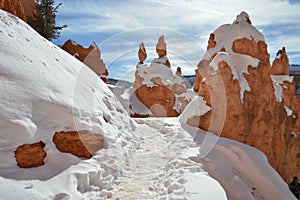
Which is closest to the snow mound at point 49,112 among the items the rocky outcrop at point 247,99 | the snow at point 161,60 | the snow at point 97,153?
the snow at point 97,153

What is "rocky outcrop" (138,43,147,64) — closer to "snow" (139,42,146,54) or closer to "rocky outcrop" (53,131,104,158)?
"snow" (139,42,146,54)

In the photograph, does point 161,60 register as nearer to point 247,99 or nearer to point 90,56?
point 90,56

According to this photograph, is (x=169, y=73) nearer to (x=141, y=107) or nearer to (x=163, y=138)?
(x=141, y=107)

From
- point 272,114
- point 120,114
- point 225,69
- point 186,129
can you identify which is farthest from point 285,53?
point 120,114

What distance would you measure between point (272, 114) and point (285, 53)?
8781 mm

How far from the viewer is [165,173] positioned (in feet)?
20.3

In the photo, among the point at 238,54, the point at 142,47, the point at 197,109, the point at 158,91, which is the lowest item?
the point at 197,109

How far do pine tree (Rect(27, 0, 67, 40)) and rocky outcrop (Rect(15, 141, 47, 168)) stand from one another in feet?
46.2

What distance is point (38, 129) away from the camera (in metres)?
5.29

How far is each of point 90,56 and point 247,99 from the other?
2138 centimetres

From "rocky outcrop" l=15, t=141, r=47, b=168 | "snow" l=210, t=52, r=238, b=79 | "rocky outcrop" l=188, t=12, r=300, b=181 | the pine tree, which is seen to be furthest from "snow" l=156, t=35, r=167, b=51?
"rocky outcrop" l=15, t=141, r=47, b=168

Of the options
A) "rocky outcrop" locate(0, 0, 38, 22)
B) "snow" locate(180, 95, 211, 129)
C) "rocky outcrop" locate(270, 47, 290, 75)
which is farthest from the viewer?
"rocky outcrop" locate(270, 47, 290, 75)

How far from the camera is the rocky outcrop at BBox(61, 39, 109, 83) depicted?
81.2 feet

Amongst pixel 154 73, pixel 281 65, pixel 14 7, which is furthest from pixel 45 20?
pixel 281 65
